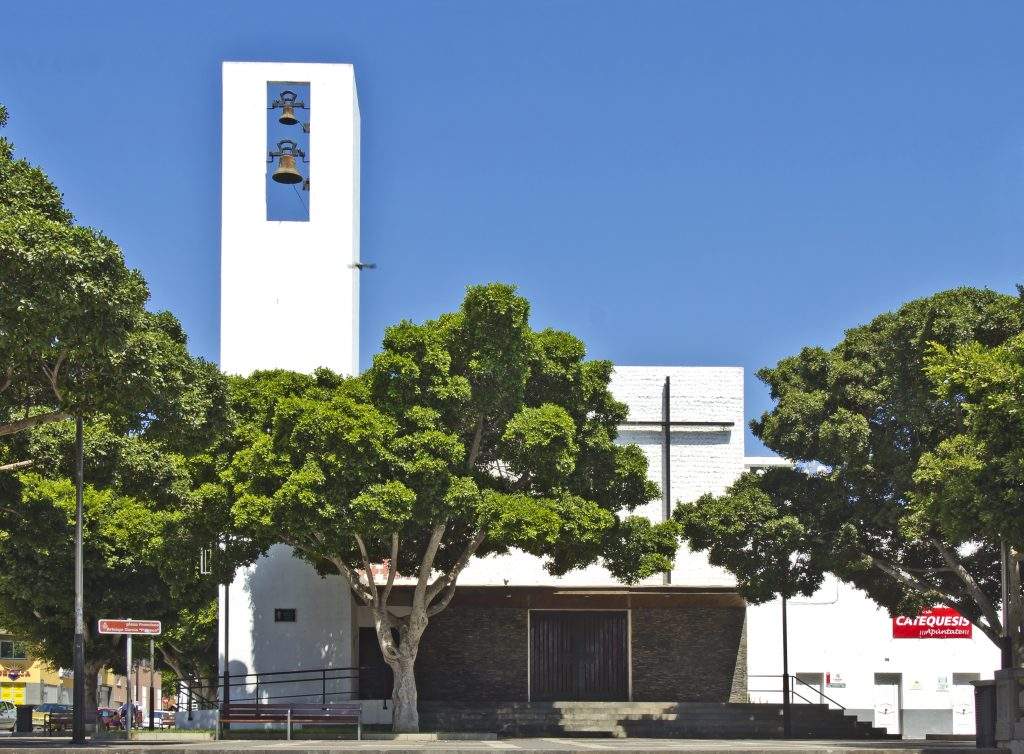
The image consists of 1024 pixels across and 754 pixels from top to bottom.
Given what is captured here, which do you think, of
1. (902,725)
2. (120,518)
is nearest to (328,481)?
(120,518)

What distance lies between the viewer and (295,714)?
3369 cm

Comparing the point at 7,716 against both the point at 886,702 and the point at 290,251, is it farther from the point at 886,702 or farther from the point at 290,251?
the point at 886,702

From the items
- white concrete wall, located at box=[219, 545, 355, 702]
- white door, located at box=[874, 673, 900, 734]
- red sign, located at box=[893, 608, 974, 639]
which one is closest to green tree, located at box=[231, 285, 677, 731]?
white concrete wall, located at box=[219, 545, 355, 702]

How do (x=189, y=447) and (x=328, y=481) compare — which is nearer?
(x=189, y=447)

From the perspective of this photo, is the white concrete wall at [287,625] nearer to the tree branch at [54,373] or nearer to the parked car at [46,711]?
the tree branch at [54,373]

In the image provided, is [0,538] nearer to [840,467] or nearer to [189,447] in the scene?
[189,447]

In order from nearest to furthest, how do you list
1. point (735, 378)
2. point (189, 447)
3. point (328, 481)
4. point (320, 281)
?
point (189, 447)
point (328, 481)
point (320, 281)
point (735, 378)

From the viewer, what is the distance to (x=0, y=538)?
115 feet

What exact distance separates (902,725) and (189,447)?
26561mm

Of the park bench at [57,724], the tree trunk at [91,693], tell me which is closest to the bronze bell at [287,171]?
the tree trunk at [91,693]

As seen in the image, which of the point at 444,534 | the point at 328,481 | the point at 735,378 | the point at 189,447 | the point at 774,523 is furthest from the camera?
the point at 735,378

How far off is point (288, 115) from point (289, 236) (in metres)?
3.29

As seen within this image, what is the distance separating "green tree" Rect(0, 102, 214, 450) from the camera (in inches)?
790

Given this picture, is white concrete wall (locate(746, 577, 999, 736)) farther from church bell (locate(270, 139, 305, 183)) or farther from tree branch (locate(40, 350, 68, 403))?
tree branch (locate(40, 350, 68, 403))
